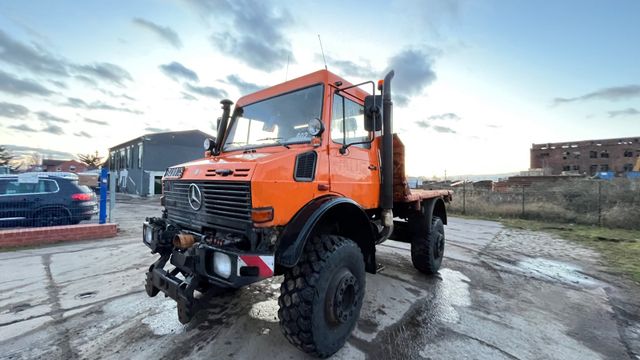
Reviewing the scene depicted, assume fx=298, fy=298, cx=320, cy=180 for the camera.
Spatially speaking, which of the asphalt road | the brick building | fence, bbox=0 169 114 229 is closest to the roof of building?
fence, bbox=0 169 114 229

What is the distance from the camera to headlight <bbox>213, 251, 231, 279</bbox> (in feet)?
7.35

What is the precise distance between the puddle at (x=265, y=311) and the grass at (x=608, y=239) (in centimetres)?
600

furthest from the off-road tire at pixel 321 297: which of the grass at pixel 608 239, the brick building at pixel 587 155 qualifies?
the brick building at pixel 587 155

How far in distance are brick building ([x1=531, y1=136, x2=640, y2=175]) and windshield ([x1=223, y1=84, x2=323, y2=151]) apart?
144 feet

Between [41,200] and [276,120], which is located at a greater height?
[276,120]

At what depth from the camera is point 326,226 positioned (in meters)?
3.04

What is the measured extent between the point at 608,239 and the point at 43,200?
15.0 metres

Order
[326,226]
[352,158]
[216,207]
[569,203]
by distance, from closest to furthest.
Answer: [216,207], [326,226], [352,158], [569,203]

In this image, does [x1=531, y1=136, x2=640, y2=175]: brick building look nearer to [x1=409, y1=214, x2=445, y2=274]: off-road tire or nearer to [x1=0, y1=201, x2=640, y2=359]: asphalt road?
[x1=0, y1=201, x2=640, y2=359]: asphalt road

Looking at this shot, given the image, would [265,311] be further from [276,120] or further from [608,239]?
[608,239]

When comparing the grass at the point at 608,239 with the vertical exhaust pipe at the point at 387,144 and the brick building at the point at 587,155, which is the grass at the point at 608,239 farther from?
the brick building at the point at 587,155

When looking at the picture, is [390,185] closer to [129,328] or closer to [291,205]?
[291,205]

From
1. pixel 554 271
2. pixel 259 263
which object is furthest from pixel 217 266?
pixel 554 271

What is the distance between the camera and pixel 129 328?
9.90ft
